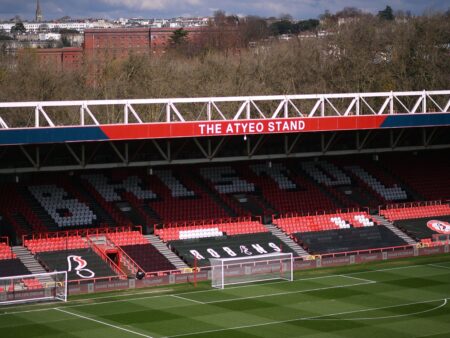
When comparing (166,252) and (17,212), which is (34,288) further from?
(166,252)

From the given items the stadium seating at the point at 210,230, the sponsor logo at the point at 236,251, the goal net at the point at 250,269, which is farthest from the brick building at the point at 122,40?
the goal net at the point at 250,269

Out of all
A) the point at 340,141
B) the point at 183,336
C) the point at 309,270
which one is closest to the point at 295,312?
the point at 183,336

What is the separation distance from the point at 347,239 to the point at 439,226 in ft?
22.8

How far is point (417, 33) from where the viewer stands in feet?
319

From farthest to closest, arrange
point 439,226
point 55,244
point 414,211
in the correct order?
1. point 414,211
2. point 439,226
3. point 55,244

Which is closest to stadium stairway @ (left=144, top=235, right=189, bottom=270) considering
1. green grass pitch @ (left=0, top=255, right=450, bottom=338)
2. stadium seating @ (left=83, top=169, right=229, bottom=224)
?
stadium seating @ (left=83, top=169, right=229, bottom=224)

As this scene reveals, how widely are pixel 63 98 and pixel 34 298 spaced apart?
132ft

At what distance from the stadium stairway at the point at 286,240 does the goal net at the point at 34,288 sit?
47.5 feet

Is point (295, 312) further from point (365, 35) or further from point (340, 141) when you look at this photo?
point (365, 35)

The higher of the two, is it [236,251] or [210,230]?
[210,230]

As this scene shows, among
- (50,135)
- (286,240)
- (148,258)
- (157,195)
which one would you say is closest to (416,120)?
(286,240)

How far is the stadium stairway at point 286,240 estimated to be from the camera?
175 feet

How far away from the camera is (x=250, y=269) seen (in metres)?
47.5

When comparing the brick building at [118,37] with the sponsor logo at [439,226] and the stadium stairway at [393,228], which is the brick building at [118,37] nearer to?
the stadium stairway at [393,228]
